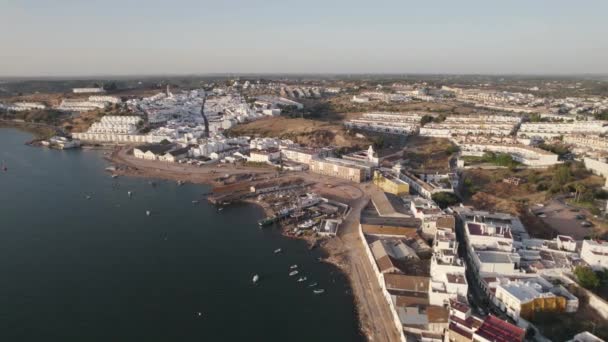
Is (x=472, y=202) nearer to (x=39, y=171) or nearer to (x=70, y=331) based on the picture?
(x=70, y=331)

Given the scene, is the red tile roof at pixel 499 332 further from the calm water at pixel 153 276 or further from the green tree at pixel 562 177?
the green tree at pixel 562 177

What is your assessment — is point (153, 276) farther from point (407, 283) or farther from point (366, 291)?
point (407, 283)

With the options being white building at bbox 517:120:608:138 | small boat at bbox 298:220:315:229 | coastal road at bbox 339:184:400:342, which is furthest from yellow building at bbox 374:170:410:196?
white building at bbox 517:120:608:138

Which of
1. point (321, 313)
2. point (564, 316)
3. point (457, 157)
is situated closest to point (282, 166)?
point (457, 157)

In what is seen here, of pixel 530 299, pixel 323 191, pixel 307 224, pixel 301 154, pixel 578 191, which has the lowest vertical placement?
pixel 307 224

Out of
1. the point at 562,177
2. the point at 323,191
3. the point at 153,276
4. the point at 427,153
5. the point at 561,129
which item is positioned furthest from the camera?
the point at 561,129

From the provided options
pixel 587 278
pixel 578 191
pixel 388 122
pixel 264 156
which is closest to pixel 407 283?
pixel 587 278

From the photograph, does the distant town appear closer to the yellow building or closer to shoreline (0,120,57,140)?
the yellow building
